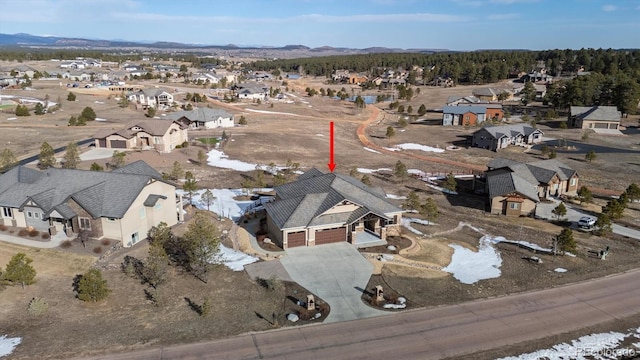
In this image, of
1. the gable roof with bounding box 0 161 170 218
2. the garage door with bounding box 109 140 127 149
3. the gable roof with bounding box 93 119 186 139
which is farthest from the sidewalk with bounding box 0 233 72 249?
the garage door with bounding box 109 140 127 149

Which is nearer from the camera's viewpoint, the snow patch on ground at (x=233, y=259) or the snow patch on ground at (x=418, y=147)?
the snow patch on ground at (x=233, y=259)

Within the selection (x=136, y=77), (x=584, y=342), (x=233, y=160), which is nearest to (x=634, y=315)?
(x=584, y=342)

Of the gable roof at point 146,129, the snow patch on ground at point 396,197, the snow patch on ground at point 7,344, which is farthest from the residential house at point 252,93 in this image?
the snow patch on ground at point 7,344

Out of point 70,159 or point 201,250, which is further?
point 70,159

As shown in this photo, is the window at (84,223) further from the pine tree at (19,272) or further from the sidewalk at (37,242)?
the pine tree at (19,272)

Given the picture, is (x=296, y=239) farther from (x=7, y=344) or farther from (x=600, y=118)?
(x=600, y=118)

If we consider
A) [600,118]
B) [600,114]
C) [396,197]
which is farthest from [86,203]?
[600,114]
